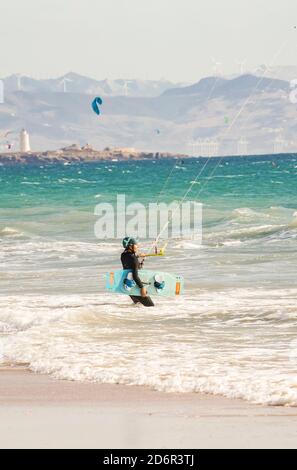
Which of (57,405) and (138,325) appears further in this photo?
(138,325)

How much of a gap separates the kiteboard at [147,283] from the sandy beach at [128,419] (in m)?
5.65

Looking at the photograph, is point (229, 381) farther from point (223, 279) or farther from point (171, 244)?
point (171, 244)

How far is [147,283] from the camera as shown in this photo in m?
16.8

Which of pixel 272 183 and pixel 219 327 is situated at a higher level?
pixel 272 183

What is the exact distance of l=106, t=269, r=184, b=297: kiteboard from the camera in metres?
16.4

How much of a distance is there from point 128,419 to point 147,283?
7.89 m

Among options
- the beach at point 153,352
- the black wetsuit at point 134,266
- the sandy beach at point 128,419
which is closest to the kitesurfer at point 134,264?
the black wetsuit at point 134,266

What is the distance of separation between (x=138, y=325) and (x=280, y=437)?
654 cm

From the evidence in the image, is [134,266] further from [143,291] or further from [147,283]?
[147,283]

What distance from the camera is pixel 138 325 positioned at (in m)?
14.6

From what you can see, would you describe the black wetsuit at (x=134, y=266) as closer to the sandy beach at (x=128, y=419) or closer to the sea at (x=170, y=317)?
the sea at (x=170, y=317)

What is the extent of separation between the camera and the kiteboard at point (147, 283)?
1642 centimetres

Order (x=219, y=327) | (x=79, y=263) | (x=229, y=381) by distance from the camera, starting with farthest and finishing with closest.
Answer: (x=79, y=263), (x=219, y=327), (x=229, y=381)
